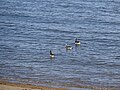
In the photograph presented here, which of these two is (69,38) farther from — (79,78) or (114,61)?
(79,78)

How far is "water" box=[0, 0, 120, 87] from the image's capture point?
36.2m

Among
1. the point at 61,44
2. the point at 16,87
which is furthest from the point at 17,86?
the point at 61,44

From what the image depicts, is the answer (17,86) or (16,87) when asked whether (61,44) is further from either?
(16,87)

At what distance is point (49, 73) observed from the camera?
121 ft

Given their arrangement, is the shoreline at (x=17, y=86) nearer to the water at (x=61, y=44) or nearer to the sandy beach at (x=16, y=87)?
the sandy beach at (x=16, y=87)

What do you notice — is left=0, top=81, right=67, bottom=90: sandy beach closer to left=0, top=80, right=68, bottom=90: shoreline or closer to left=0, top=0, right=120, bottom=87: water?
left=0, top=80, right=68, bottom=90: shoreline

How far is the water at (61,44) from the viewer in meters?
36.2

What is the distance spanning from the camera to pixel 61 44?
47.5m

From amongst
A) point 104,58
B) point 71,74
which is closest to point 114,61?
point 104,58

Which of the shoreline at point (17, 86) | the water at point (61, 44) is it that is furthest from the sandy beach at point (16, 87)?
the water at point (61, 44)

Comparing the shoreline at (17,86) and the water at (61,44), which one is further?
the water at (61,44)

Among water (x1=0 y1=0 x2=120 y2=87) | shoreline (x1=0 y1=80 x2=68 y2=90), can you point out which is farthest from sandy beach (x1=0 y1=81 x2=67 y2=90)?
water (x1=0 y1=0 x2=120 y2=87)

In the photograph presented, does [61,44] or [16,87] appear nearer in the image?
[16,87]

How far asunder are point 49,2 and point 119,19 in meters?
22.0
